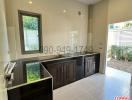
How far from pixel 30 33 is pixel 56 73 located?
1.42 m

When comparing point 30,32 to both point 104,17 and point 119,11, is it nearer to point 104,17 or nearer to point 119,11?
point 104,17

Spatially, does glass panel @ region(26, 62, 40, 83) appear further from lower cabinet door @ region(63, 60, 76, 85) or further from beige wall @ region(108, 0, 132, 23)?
beige wall @ region(108, 0, 132, 23)

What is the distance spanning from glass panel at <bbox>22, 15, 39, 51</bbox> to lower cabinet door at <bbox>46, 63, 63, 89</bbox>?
0.85m

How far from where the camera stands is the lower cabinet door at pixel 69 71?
2.92m

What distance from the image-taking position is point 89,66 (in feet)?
12.1

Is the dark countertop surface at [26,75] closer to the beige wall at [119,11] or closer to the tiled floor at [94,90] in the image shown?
the tiled floor at [94,90]

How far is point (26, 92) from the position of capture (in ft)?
4.12

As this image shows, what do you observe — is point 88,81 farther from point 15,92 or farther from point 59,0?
point 59,0

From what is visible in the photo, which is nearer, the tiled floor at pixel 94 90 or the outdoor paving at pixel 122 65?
the tiled floor at pixel 94 90

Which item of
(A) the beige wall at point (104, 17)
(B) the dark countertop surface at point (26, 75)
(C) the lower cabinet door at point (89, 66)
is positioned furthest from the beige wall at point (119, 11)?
(B) the dark countertop surface at point (26, 75)

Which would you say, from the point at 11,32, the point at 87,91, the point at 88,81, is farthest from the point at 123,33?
the point at 11,32

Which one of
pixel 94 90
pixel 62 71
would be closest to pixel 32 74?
pixel 62 71

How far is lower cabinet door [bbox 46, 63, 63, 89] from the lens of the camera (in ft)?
8.50

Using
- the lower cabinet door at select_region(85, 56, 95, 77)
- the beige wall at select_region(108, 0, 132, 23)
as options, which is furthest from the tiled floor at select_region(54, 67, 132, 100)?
the beige wall at select_region(108, 0, 132, 23)
